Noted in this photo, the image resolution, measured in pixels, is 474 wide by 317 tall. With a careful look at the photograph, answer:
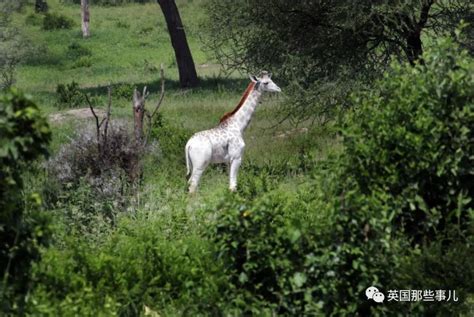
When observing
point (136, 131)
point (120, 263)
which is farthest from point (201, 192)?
point (120, 263)

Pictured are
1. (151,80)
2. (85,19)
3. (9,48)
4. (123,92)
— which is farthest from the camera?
(85,19)

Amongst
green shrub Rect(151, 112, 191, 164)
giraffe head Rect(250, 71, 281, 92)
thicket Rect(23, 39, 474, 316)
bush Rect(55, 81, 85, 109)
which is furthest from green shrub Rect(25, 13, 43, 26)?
thicket Rect(23, 39, 474, 316)

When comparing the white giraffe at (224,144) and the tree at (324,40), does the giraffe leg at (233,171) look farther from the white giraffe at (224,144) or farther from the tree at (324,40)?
the tree at (324,40)

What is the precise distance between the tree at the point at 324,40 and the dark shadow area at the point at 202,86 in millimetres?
11323

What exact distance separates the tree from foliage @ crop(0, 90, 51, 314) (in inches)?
376

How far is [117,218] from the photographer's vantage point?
11461 mm

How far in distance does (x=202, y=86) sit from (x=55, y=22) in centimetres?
1775

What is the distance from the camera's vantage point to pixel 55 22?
46.6 metres

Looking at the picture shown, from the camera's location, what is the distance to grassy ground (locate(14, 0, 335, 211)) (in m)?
15.6

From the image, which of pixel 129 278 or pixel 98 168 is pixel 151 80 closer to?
pixel 98 168

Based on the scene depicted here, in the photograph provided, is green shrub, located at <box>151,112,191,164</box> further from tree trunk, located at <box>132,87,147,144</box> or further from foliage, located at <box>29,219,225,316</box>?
foliage, located at <box>29,219,225,316</box>

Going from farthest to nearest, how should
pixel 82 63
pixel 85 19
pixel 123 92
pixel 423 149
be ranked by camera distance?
pixel 85 19 → pixel 82 63 → pixel 123 92 → pixel 423 149

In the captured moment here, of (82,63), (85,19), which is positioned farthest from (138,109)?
(85,19)

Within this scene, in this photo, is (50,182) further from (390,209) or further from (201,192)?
(390,209)
